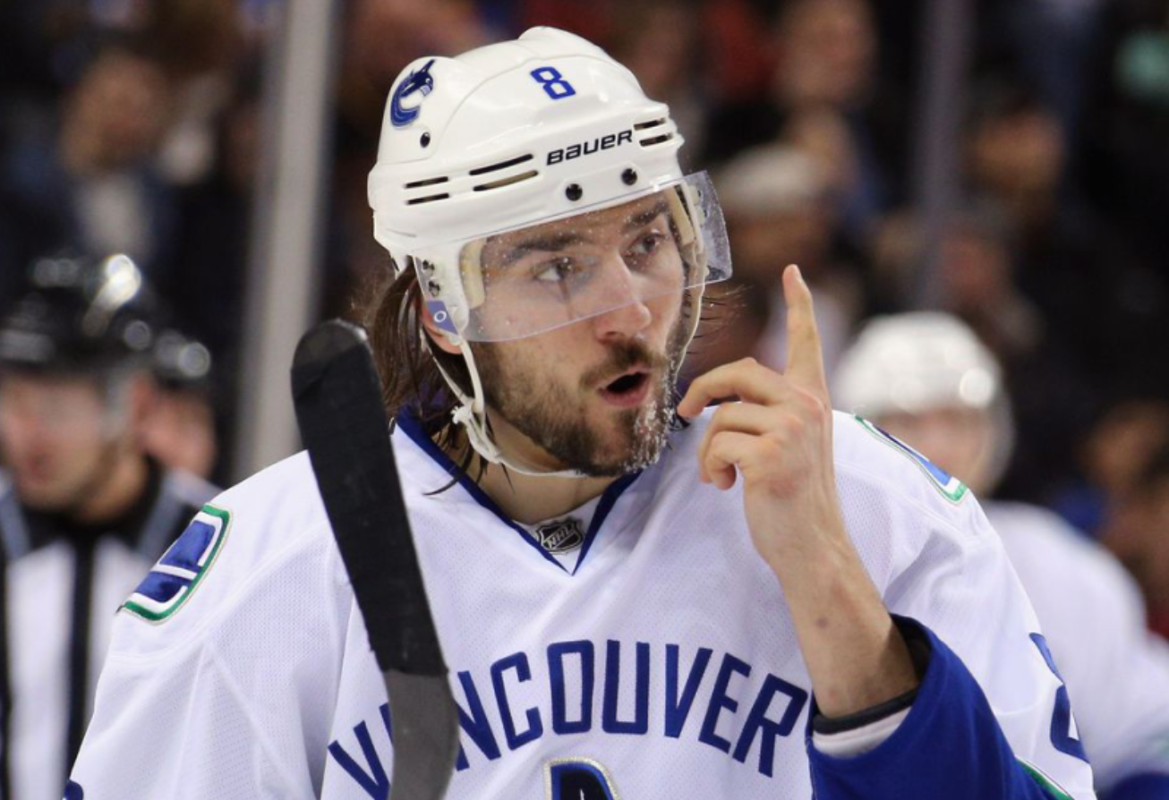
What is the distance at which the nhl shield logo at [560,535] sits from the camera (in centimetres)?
183

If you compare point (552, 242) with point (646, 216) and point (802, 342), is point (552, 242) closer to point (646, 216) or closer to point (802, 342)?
point (646, 216)

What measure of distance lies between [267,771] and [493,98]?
618mm

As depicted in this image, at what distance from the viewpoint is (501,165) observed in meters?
1.77

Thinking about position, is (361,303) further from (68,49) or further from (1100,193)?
(1100,193)

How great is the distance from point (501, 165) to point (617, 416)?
24 cm

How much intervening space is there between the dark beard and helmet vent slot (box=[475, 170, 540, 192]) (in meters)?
0.16

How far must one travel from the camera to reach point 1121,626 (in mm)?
3523

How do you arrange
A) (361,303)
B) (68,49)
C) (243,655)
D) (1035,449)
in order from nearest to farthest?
(243,655) → (361,303) → (68,49) → (1035,449)

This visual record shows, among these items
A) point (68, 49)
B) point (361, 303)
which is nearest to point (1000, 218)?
point (68, 49)

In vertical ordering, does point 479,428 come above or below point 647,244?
below

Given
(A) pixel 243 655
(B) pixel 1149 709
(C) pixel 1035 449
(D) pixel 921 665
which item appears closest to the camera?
(D) pixel 921 665

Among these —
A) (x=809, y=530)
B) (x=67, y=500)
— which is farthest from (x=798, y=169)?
(x=809, y=530)

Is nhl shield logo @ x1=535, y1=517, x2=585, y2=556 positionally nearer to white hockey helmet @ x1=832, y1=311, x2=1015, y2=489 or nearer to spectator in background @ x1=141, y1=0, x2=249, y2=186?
white hockey helmet @ x1=832, y1=311, x2=1015, y2=489

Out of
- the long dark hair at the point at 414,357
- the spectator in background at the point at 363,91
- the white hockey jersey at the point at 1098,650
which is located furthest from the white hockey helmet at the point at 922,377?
the long dark hair at the point at 414,357
